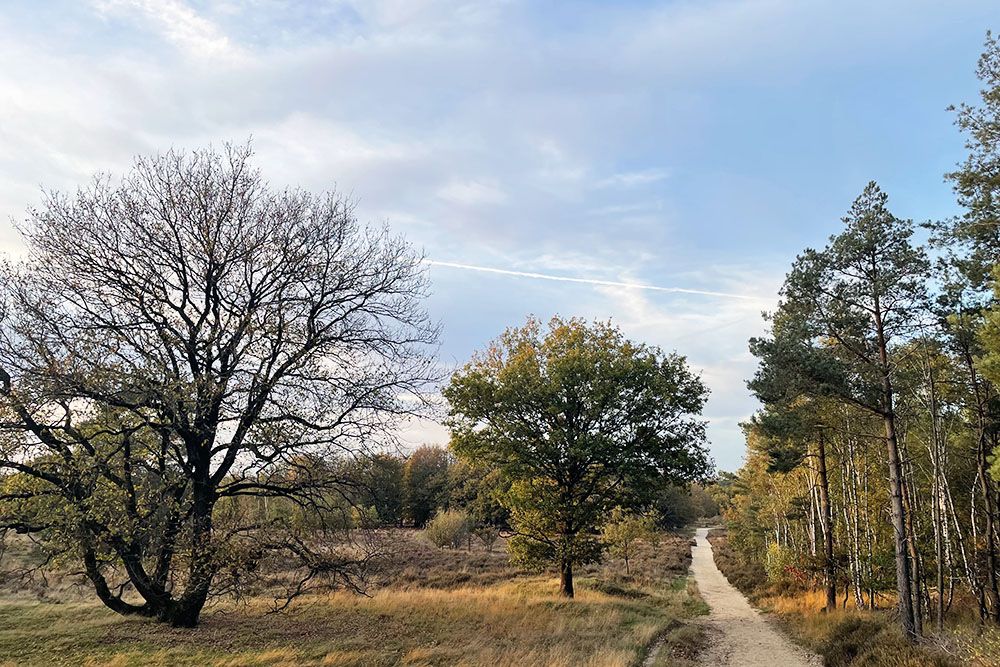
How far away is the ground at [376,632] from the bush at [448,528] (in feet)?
61.3

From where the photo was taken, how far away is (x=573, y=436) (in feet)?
77.6

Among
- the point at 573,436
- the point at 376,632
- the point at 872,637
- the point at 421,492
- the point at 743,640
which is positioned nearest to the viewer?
the point at 872,637

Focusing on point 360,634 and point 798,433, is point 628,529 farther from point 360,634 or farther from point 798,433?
point 360,634

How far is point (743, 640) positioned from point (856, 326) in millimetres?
10717

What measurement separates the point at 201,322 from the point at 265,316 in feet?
5.05

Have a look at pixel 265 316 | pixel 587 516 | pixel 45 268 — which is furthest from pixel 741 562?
pixel 45 268

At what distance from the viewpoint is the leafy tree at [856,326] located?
15961mm

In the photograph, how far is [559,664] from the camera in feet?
41.1

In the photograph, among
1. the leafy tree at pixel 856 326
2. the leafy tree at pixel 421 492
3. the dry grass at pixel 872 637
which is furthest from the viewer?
the leafy tree at pixel 421 492

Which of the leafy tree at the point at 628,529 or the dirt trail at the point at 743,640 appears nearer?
the dirt trail at the point at 743,640

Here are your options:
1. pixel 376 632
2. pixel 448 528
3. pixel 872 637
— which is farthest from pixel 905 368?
pixel 448 528

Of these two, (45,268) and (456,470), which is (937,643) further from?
(456,470)

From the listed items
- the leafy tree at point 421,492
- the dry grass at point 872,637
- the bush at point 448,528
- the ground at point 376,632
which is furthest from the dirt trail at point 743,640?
the leafy tree at point 421,492

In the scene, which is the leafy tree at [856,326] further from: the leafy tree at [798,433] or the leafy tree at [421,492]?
the leafy tree at [421,492]
